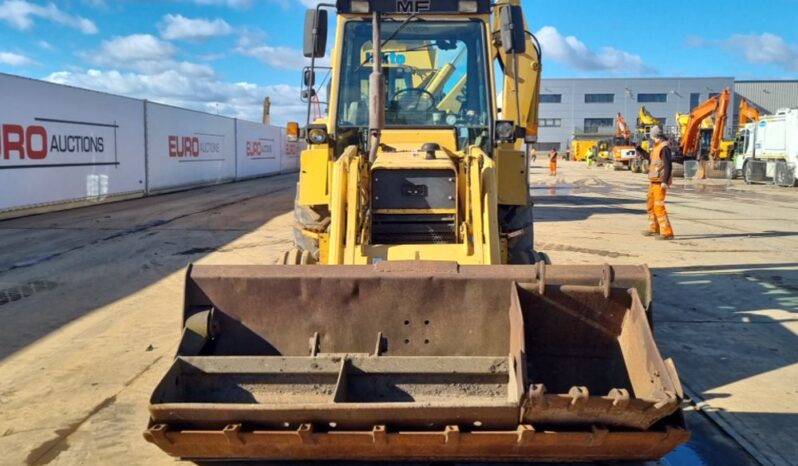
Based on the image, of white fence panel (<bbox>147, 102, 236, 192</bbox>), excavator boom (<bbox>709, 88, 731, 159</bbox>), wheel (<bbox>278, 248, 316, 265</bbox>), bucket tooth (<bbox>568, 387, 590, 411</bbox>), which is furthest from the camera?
excavator boom (<bbox>709, 88, 731, 159</bbox>)

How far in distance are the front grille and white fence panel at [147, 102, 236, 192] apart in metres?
17.3

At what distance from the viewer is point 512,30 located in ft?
19.5

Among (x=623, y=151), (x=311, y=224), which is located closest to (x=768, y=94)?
(x=623, y=151)

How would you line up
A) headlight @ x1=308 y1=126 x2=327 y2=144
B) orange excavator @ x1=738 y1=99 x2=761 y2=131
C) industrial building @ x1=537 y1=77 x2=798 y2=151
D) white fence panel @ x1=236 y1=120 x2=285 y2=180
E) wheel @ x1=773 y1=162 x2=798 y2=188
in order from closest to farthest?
headlight @ x1=308 y1=126 x2=327 y2=144
wheel @ x1=773 y1=162 x2=798 y2=188
white fence panel @ x1=236 y1=120 x2=285 y2=180
orange excavator @ x1=738 y1=99 x2=761 y2=131
industrial building @ x1=537 y1=77 x2=798 y2=151

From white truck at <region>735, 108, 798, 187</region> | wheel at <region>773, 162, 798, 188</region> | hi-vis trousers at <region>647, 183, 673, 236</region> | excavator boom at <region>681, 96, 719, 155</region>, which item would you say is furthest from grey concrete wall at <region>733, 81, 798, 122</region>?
hi-vis trousers at <region>647, 183, 673, 236</region>

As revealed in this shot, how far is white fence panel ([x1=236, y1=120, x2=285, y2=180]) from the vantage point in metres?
30.5

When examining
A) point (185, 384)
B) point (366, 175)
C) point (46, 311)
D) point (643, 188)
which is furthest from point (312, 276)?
point (643, 188)

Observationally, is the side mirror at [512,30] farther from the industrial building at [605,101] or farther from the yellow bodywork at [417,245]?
the industrial building at [605,101]

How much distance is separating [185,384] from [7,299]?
15.7 feet

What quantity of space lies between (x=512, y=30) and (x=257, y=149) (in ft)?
94.2

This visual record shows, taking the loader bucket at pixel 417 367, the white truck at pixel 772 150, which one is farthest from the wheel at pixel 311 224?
the white truck at pixel 772 150

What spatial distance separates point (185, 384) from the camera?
3.74 meters

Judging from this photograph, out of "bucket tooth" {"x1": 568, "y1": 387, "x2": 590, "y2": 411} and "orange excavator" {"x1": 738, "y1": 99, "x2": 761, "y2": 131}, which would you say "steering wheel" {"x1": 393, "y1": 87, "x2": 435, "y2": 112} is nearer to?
"bucket tooth" {"x1": 568, "y1": 387, "x2": 590, "y2": 411}

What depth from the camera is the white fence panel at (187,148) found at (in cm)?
2130
